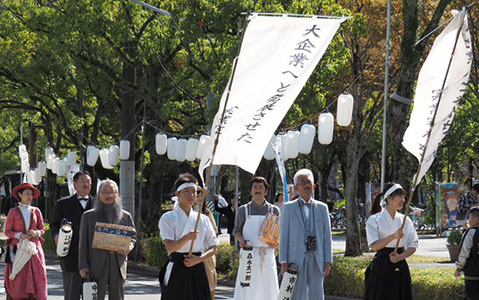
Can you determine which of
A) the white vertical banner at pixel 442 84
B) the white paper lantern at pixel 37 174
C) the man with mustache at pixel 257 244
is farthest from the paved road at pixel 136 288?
the white paper lantern at pixel 37 174

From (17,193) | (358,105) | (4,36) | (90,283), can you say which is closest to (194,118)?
(358,105)

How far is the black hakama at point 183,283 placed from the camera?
31.0ft

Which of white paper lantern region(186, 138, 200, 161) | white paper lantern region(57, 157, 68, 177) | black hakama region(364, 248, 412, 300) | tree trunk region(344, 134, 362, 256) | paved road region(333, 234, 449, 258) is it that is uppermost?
white paper lantern region(57, 157, 68, 177)

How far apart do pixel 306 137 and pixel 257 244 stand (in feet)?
25.5

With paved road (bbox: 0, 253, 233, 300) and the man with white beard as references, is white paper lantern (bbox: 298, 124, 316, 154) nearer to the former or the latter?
paved road (bbox: 0, 253, 233, 300)

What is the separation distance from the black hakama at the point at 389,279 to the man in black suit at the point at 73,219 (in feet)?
12.0

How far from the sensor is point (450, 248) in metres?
24.0

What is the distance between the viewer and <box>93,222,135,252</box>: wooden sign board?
10.5m

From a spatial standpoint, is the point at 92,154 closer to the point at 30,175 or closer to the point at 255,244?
the point at 30,175

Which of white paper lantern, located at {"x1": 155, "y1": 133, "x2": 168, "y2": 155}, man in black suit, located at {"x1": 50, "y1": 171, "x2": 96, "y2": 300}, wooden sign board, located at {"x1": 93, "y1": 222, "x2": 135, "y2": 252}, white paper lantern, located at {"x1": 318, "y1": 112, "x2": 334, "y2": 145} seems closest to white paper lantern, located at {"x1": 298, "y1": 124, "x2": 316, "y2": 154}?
white paper lantern, located at {"x1": 318, "y1": 112, "x2": 334, "y2": 145}

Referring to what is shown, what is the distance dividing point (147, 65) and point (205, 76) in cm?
250

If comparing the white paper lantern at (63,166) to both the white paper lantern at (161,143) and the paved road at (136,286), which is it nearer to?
the paved road at (136,286)

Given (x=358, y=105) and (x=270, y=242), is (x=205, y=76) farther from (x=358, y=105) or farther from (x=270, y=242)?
(x=270, y=242)

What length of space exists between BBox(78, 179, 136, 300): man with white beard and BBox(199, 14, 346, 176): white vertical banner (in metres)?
1.48
